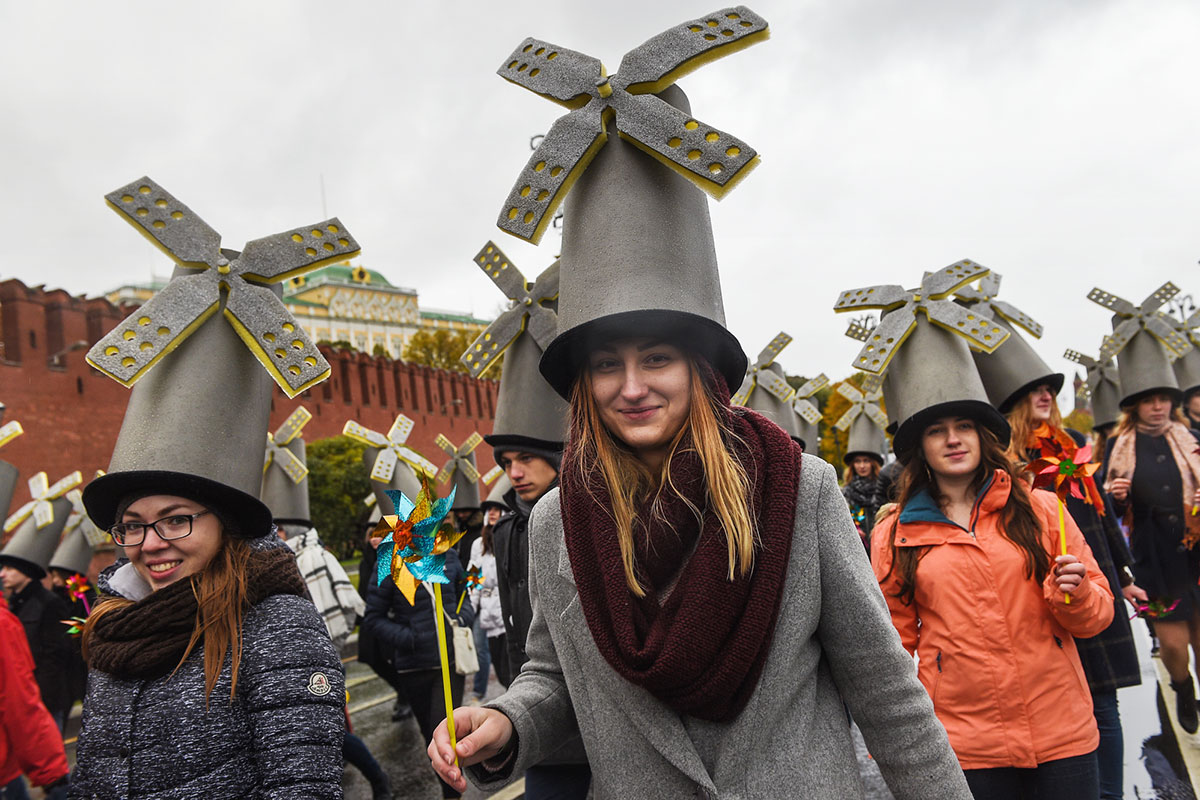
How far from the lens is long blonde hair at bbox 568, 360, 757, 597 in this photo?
72.6 inches

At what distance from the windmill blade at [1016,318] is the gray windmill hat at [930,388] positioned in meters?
1.52

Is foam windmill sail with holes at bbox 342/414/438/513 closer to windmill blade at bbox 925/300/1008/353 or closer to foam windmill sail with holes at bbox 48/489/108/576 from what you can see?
foam windmill sail with holes at bbox 48/489/108/576

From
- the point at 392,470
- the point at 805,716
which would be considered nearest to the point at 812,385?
the point at 392,470

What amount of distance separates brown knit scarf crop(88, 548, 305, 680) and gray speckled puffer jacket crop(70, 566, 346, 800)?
0.16ft

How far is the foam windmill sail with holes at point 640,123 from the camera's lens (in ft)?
6.91

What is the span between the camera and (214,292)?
285 centimetres

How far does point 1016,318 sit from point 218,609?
4.99 meters

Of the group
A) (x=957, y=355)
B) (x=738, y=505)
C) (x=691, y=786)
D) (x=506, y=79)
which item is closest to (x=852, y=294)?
(x=957, y=355)

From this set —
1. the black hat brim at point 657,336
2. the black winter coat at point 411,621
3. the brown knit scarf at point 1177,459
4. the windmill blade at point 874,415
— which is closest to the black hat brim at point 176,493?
the black hat brim at point 657,336

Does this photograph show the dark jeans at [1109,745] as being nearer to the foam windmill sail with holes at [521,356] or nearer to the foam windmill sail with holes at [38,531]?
the foam windmill sail with holes at [521,356]

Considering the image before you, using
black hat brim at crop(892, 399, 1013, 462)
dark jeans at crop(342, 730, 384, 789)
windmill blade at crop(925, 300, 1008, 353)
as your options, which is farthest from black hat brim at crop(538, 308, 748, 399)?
dark jeans at crop(342, 730, 384, 789)

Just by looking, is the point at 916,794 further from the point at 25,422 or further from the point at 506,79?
the point at 25,422

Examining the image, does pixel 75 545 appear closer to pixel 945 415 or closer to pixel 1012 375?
pixel 945 415

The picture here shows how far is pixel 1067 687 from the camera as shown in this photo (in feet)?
9.87
